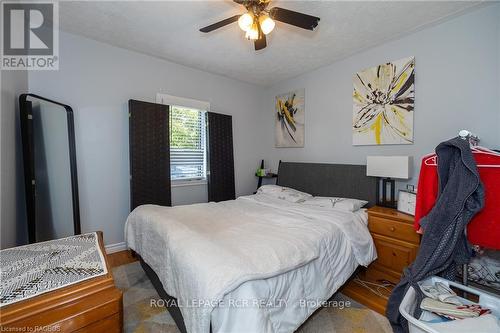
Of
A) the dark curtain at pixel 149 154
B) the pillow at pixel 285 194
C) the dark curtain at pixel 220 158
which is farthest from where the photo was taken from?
the dark curtain at pixel 220 158

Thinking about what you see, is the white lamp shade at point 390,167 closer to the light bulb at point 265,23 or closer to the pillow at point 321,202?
the pillow at point 321,202

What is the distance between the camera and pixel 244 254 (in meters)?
1.35

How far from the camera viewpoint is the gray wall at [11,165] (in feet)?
6.11

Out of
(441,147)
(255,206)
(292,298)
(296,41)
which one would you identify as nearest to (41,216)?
(255,206)

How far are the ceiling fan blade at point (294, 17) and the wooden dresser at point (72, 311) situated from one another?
217 centimetres

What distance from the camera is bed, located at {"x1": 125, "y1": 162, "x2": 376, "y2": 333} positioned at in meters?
1.11

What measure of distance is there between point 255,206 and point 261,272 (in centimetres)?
154

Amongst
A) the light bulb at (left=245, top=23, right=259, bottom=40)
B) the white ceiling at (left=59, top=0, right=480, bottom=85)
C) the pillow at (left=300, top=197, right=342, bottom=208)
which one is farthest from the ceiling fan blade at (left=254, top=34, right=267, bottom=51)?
the pillow at (left=300, top=197, right=342, bottom=208)

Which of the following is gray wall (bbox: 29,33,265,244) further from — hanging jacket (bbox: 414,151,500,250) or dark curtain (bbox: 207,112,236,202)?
hanging jacket (bbox: 414,151,500,250)

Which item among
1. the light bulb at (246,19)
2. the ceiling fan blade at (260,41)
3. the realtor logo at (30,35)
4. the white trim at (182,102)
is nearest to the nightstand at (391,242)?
the ceiling fan blade at (260,41)

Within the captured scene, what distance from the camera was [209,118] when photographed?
3.60 metres

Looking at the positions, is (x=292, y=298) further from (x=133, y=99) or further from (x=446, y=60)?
(x=133, y=99)

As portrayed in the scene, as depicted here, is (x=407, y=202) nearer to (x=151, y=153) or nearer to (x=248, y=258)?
(x=248, y=258)

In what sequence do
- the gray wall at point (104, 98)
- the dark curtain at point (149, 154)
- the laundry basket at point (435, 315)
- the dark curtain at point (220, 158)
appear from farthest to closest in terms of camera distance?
the dark curtain at point (220, 158)
the dark curtain at point (149, 154)
the gray wall at point (104, 98)
the laundry basket at point (435, 315)
